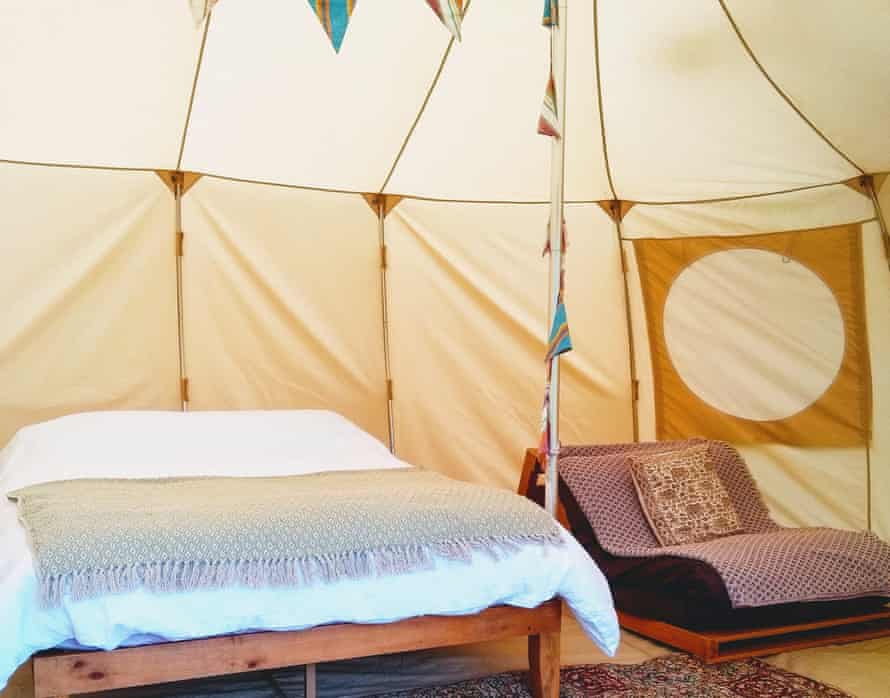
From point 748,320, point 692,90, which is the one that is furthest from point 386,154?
point 748,320

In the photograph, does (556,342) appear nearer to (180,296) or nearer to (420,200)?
(420,200)

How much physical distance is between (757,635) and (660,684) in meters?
0.51

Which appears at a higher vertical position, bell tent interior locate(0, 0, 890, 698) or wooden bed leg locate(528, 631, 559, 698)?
bell tent interior locate(0, 0, 890, 698)

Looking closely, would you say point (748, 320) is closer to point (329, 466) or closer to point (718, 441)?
point (718, 441)

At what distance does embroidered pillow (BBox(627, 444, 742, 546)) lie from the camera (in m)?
3.59

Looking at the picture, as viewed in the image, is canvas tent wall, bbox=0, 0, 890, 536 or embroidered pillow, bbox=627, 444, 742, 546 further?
embroidered pillow, bbox=627, 444, 742, 546

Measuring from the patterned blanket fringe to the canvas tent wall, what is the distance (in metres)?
2.03

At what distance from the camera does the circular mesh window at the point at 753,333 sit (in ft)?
13.6

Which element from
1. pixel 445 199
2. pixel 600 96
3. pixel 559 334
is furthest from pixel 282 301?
pixel 559 334

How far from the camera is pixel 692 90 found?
3.75m

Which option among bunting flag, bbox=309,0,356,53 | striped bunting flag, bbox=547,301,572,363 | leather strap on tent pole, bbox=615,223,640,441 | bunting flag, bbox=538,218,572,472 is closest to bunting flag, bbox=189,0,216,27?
bunting flag, bbox=309,0,356,53

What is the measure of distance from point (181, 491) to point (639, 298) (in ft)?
9.04

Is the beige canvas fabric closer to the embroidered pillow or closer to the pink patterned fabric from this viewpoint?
the pink patterned fabric

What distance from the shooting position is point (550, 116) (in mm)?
2730
